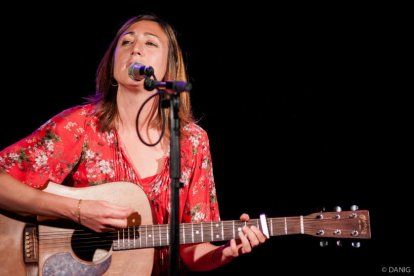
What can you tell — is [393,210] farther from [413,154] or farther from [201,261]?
[201,261]

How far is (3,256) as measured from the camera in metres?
2.59

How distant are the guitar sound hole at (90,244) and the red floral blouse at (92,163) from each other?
340mm

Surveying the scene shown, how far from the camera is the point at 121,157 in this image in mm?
3092

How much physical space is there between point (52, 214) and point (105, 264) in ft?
1.40

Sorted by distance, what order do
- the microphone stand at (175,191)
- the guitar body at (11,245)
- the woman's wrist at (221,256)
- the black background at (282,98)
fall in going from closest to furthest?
the microphone stand at (175,191)
the guitar body at (11,245)
the woman's wrist at (221,256)
the black background at (282,98)

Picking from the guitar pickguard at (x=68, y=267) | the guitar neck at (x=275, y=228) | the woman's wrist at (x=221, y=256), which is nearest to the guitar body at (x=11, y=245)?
the guitar pickguard at (x=68, y=267)

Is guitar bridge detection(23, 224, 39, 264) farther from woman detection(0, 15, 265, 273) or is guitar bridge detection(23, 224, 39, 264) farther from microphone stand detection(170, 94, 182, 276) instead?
microphone stand detection(170, 94, 182, 276)

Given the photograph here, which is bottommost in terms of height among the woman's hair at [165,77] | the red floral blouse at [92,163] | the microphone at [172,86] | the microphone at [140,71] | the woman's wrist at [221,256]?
the woman's wrist at [221,256]

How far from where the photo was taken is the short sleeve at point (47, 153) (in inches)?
110

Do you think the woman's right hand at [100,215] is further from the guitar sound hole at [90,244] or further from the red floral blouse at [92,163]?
the red floral blouse at [92,163]

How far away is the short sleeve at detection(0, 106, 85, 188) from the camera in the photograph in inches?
110

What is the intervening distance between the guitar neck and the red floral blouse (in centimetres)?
17

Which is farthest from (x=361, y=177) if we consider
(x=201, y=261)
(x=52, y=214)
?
(x=52, y=214)

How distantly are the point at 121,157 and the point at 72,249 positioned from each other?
0.70 m
